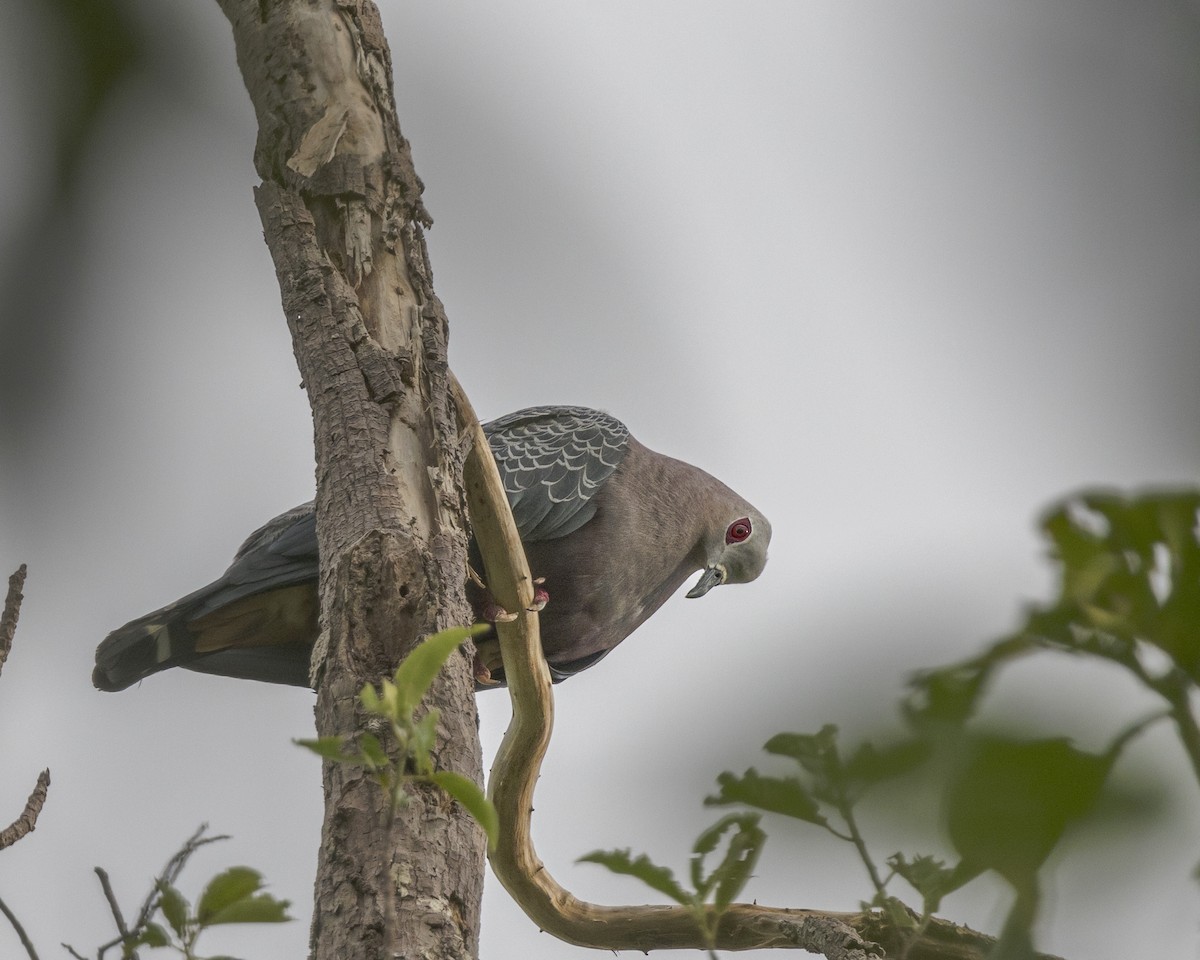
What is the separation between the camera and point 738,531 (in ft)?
19.2

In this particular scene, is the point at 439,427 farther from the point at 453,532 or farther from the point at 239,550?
the point at 239,550

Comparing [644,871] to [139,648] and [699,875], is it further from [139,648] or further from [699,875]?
[139,648]

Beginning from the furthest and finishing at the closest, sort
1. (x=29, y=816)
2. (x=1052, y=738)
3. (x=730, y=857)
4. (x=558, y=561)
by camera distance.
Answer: (x=558, y=561) < (x=29, y=816) < (x=730, y=857) < (x=1052, y=738)

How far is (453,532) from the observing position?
244 cm

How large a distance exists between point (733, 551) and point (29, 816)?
4324 mm

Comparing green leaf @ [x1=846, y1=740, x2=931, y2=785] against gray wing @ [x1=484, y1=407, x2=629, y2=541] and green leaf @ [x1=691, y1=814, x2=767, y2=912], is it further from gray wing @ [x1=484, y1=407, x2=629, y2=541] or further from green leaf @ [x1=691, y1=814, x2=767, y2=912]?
gray wing @ [x1=484, y1=407, x2=629, y2=541]

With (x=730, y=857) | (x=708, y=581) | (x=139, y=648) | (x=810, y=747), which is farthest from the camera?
(x=708, y=581)

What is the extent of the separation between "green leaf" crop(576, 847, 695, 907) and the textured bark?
1.88 ft

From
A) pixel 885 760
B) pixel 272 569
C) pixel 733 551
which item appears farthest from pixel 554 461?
pixel 885 760

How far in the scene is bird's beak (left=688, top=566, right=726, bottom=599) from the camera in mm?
5715

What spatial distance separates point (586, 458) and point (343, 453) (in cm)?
295

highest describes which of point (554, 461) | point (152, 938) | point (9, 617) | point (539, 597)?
point (554, 461)

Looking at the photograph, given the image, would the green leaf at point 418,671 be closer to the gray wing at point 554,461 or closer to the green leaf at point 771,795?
the green leaf at point 771,795

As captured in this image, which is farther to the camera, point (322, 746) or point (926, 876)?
point (322, 746)
